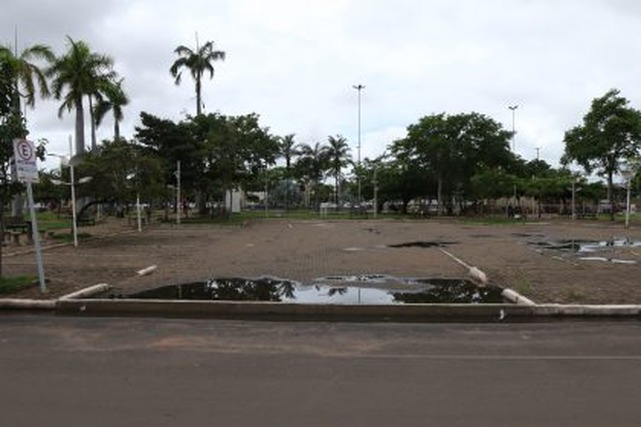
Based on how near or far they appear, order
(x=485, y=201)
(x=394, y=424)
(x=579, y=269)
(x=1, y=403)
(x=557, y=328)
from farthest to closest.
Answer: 1. (x=485, y=201)
2. (x=579, y=269)
3. (x=557, y=328)
4. (x=1, y=403)
5. (x=394, y=424)

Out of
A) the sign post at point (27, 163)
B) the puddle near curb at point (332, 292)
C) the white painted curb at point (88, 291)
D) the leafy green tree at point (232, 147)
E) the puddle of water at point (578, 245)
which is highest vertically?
the leafy green tree at point (232, 147)

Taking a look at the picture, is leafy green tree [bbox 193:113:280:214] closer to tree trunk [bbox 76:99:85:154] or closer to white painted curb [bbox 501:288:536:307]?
tree trunk [bbox 76:99:85:154]

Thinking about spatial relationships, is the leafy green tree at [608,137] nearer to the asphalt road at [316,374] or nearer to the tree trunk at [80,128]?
the tree trunk at [80,128]

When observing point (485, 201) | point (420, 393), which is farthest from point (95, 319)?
point (485, 201)

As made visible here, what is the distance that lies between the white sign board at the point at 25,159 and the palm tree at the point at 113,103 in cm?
3356

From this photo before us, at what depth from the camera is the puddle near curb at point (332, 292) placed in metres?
13.1

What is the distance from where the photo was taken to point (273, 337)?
32.2 ft

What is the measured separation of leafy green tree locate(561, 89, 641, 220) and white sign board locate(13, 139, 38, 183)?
173 ft

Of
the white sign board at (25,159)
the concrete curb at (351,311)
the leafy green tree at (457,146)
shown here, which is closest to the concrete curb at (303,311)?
the concrete curb at (351,311)

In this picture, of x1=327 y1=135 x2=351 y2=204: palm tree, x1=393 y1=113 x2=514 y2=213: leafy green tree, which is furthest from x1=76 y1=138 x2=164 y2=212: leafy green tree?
x1=327 y1=135 x2=351 y2=204: palm tree

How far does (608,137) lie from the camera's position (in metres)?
58.6

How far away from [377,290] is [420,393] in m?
7.69

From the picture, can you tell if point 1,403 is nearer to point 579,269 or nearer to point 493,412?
point 493,412

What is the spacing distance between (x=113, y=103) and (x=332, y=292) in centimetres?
4505
